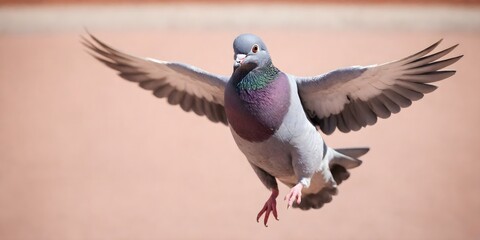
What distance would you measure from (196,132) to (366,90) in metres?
3.53

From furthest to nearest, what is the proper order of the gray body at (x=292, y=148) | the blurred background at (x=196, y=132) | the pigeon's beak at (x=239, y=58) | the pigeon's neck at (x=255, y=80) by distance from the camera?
the blurred background at (x=196, y=132) → the gray body at (x=292, y=148) → the pigeon's neck at (x=255, y=80) → the pigeon's beak at (x=239, y=58)

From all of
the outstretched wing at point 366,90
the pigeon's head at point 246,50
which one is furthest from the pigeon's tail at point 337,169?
the pigeon's head at point 246,50

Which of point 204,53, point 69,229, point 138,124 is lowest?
point 69,229

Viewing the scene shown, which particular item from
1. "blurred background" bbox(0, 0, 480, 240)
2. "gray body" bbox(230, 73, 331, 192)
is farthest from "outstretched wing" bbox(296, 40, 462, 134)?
"blurred background" bbox(0, 0, 480, 240)

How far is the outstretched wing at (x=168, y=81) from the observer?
3.75 m

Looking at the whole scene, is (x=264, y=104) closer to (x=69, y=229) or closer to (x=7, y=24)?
(x=69, y=229)

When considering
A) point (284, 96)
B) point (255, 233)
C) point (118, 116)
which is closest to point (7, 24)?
point (118, 116)

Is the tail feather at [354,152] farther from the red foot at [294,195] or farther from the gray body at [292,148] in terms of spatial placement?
the red foot at [294,195]

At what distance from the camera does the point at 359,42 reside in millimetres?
7496

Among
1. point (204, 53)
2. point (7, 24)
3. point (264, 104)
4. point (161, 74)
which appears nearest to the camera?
point (264, 104)

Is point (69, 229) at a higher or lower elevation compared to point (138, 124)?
lower

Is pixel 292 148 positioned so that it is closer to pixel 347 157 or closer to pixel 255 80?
pixel 255 80

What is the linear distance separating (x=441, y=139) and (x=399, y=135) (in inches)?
12.7

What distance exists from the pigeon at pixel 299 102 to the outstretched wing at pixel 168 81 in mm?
12
